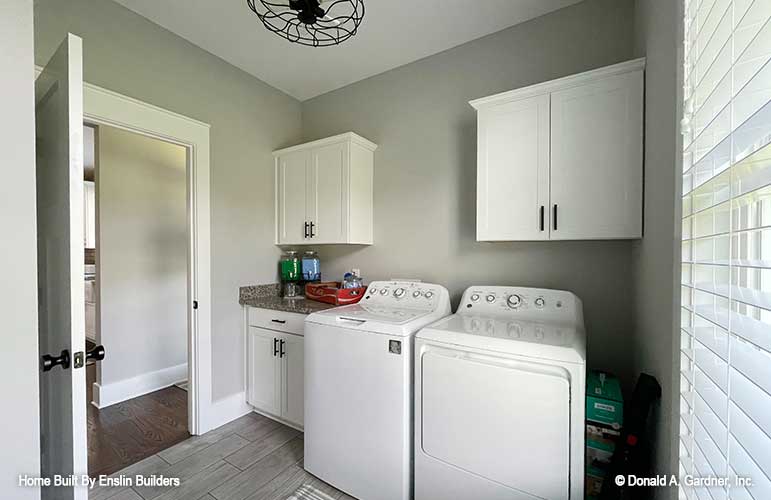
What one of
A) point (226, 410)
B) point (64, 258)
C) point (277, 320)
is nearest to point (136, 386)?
point (226, 410)

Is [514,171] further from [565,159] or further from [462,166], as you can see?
[462,166]

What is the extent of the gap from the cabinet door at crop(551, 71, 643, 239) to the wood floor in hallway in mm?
2874

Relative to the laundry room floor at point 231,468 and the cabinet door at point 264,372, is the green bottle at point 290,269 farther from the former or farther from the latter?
the laundry room floor at point 231,468

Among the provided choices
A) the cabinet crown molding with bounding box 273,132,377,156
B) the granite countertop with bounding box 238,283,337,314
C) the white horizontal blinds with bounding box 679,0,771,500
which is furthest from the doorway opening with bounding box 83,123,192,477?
the white horizontal blinds with bounding box 679,0,771,500

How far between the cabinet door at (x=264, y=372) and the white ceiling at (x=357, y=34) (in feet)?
6.88

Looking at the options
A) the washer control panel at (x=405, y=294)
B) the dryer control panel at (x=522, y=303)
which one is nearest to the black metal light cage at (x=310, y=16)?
the washer control panel at (x=405, y=294)

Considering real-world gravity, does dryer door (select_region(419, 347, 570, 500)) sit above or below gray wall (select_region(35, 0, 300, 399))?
below

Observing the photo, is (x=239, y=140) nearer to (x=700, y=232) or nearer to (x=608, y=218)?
(x=608, y=218)

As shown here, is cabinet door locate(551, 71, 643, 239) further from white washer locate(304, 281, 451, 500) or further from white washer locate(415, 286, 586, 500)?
white washer locate(304, 281, 451, 500)

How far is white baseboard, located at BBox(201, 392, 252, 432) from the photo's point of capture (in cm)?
231

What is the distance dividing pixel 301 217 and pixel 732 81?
2.49m

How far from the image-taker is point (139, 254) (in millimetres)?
2918

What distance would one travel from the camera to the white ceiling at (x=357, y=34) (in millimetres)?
1873

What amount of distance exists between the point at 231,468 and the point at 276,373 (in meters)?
0.61
